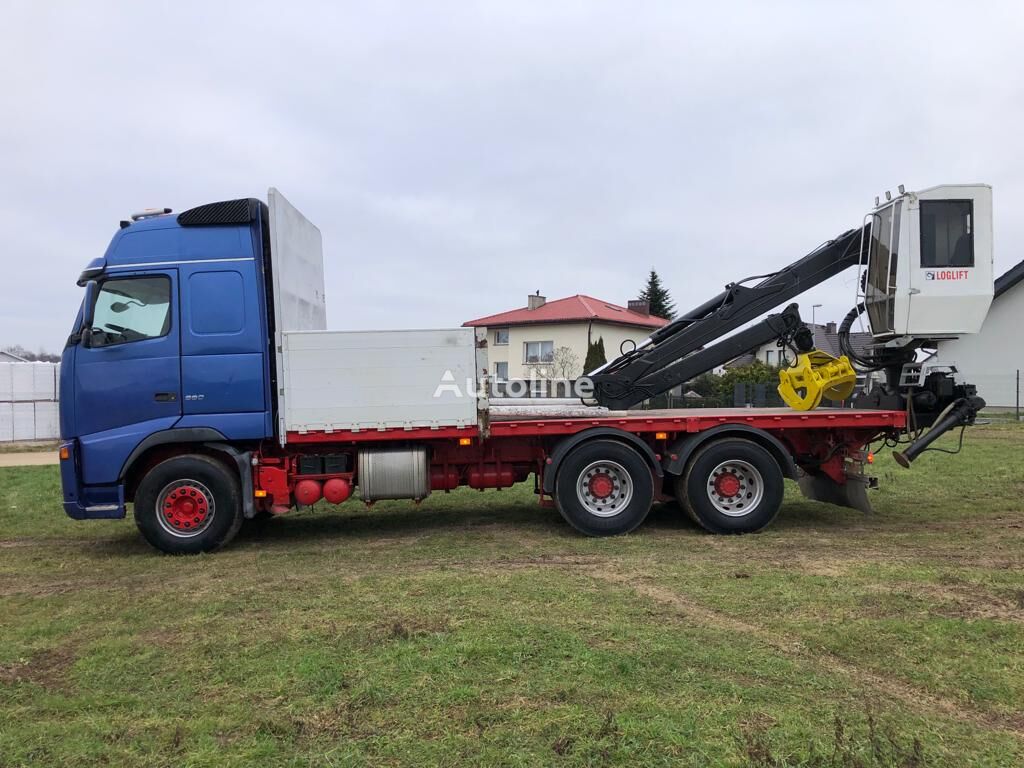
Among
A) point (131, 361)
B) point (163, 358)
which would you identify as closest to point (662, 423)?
point (163, 358)

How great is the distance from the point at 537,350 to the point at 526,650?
41554 millimetres

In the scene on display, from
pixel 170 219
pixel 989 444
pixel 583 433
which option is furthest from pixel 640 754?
pixel 989 444

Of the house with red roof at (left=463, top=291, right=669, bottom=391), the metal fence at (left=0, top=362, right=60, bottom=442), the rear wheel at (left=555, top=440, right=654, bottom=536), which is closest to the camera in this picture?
the rear wheel at (left=555, top=440, right=654, bottom=536)

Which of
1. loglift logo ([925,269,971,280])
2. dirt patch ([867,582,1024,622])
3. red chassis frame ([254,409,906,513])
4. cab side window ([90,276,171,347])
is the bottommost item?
dirt patch ([867,582,1024,622])

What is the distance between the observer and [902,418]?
8.08 meters

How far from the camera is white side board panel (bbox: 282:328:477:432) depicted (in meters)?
7.44

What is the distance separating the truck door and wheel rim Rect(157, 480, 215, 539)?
652 millimetres

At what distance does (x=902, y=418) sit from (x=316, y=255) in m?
6.99

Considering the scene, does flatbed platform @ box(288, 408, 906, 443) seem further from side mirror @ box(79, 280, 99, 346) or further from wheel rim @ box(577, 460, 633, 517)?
side mirror @ box(79, 280, 99, 346)

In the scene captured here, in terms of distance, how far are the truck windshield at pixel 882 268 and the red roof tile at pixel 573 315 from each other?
114 ft

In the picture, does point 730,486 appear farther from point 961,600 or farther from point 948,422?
point 961,600

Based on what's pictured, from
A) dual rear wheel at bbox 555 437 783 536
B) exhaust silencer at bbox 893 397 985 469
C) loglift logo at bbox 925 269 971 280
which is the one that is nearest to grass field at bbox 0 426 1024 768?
dual rear wheel at bbox 555 437 783 536

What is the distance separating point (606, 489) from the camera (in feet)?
26.0

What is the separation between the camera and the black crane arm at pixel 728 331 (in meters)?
8.84
